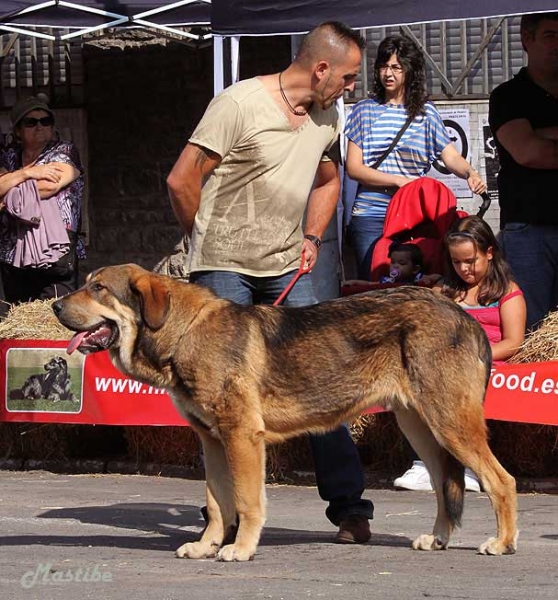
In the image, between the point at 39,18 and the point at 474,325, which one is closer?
the point at 474,325

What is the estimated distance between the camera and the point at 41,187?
10.6 metres

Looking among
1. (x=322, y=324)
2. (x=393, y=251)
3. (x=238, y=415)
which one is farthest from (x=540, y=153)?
(x=238, y=415)

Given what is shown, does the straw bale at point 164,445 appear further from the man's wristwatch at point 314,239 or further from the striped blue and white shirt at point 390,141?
the man's wristwatch at point 314,239

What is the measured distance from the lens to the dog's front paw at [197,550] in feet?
21.0

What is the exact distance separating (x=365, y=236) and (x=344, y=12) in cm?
195

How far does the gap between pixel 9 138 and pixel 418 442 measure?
7382 millimetres

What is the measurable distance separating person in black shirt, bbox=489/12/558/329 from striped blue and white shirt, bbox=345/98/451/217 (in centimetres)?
126

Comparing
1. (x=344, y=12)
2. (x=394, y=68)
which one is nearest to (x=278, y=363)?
(x=344, y=12)

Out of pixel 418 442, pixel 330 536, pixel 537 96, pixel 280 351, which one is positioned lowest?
pixel 330 536

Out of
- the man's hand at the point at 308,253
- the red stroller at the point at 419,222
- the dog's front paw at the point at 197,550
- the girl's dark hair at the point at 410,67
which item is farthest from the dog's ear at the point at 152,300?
the girl's dark hair at the point at 410,67

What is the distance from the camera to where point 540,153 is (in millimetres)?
8750

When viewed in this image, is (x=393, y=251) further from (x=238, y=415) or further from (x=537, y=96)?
(x=238, y=415)

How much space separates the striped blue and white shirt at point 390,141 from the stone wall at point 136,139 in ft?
13.4

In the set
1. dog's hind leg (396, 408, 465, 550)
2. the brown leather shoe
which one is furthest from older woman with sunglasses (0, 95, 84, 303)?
dog's hind leg (396, 408, 465, 550)
